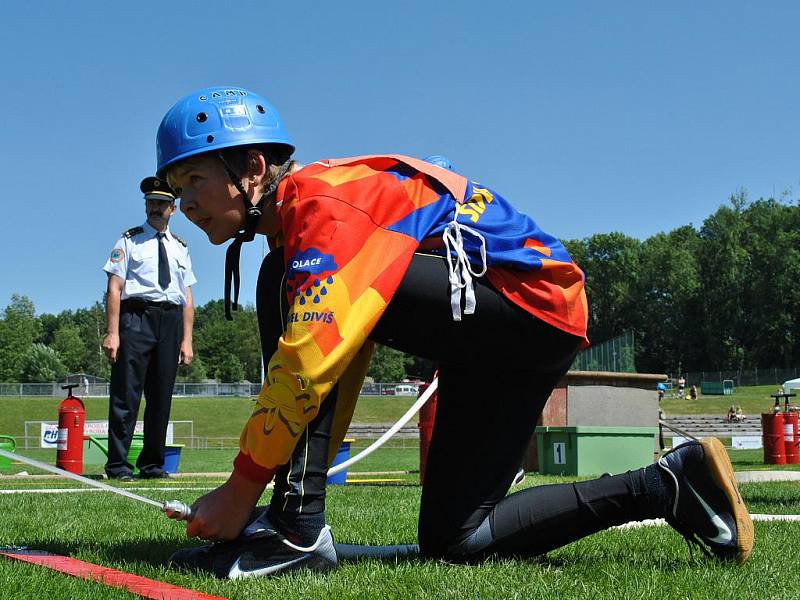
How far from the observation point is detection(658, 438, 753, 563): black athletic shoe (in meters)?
3.06

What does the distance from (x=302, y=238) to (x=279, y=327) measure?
15.1 inches

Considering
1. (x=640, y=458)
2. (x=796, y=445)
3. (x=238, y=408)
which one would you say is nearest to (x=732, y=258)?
(x=238, y=408)

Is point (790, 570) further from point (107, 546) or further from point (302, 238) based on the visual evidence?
point (107, 546)

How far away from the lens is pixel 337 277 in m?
2.74

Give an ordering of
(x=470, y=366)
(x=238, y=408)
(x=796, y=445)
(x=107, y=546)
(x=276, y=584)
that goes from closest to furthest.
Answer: (x=276, y=584) < (x=470, y=366) < (x=107, y=546) < (x=796, y=445) < (x=238, y=408)

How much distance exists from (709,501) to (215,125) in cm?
199

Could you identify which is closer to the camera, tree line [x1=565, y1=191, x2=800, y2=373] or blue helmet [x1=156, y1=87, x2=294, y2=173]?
blue helmet [x1=156, y1=87, x2=294, y2=173]

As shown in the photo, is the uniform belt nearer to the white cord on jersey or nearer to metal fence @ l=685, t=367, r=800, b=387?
the white cord on jersey

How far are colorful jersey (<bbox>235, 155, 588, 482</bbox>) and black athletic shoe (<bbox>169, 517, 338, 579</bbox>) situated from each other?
23 centimetres

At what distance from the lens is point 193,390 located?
297 feet

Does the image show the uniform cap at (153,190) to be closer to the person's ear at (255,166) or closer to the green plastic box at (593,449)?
the green plastic box at (593,449)

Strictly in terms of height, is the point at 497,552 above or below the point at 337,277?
below

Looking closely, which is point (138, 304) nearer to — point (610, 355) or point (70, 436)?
point (70, 436)

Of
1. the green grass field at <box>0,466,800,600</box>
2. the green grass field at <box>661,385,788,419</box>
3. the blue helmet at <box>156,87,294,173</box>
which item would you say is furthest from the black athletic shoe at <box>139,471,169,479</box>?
the green grass field at <box>661,385,788,419</box>
